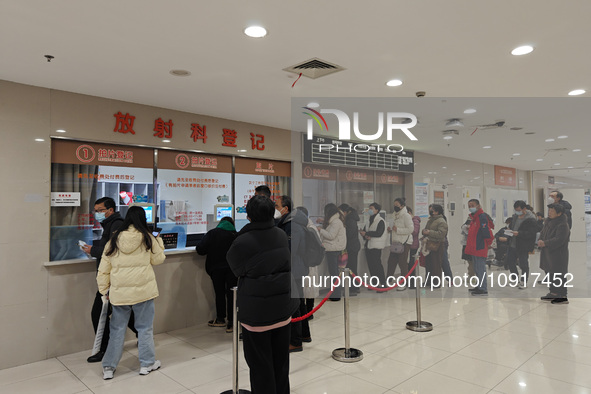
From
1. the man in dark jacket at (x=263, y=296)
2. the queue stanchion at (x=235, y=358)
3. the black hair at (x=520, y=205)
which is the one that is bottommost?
the queue stanchion at (x=235, y=358)

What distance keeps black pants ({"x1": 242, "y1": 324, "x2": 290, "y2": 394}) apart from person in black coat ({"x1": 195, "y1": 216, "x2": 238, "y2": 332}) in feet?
6.89

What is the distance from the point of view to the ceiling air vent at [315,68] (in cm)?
326

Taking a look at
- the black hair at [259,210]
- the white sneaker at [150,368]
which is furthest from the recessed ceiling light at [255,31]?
the white sneaker at [150,368]

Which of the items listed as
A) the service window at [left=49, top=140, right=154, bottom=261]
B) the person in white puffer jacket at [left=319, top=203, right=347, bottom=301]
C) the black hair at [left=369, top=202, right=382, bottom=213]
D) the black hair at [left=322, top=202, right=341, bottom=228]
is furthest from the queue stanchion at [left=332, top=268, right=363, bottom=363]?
the service window at [left=49, top=140, right=154, bottom=261]

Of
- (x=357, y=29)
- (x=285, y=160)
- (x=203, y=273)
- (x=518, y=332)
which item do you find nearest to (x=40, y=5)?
(x=357, y=29)

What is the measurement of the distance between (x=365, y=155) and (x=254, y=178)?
2704 mm

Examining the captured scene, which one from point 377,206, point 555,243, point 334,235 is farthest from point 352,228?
point 555,243

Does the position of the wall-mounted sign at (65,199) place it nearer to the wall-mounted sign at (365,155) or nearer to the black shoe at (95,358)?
the black shoe at (95,358)

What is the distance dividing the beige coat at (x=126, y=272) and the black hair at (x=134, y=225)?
0.09ft

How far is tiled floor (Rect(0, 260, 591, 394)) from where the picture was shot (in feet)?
9.95

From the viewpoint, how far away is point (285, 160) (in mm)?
5930

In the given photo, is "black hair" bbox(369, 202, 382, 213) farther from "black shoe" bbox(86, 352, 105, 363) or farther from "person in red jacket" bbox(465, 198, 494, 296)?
"black shoe" bbox(86, 352, 105, 363)

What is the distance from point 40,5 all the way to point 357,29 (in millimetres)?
2021

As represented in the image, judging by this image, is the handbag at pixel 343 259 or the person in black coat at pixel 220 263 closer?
the handbag at pixel 343 259
